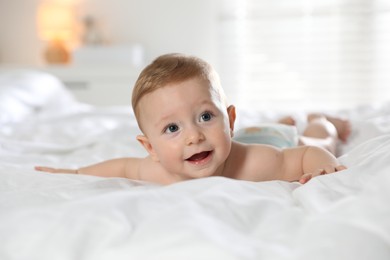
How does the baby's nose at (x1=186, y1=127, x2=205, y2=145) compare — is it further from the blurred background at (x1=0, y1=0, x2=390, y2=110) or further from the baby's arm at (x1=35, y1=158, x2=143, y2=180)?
the blurred background at (x1=0, y1=0, x2=390, y2=110)

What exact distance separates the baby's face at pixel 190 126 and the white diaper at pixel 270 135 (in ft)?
1.22

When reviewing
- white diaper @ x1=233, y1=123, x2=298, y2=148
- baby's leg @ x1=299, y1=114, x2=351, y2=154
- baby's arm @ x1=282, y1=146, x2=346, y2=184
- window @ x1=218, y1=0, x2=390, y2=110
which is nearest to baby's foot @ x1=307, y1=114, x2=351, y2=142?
Answer: baby's leg @ x1=299, y1=114, x2=351, y2=154

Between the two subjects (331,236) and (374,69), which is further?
(374,69)

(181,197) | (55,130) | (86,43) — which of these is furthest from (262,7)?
(181,197)

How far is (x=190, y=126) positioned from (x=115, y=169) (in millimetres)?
321

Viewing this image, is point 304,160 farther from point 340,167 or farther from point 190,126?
point 190,126

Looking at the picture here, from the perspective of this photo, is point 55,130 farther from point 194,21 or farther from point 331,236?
point 194,21

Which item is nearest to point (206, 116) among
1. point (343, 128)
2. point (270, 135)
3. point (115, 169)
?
point (115, 169)

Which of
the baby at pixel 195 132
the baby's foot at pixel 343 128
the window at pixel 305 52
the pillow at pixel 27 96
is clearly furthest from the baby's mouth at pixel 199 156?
the window at pixel 305 52

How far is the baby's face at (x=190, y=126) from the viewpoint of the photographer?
1112 mm

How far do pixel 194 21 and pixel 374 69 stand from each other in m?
1.43

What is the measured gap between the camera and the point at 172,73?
1126mm

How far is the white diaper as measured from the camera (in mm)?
1511

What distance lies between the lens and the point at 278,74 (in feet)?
14.9
